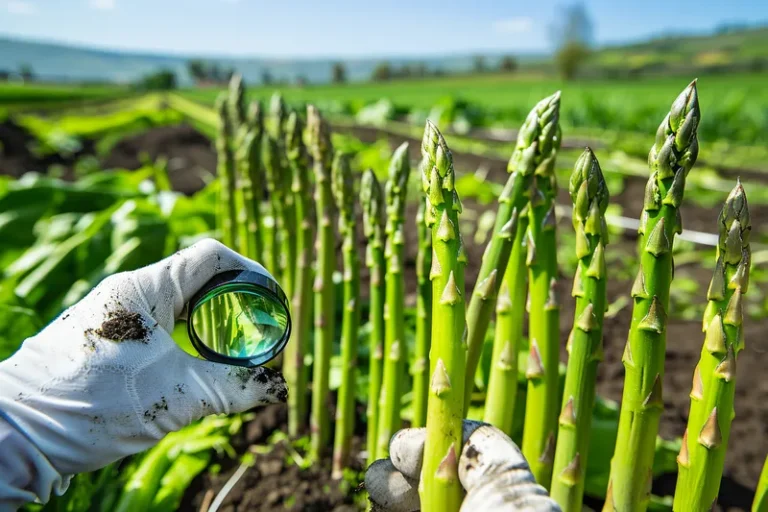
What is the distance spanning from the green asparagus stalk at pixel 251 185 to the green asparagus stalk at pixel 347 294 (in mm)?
842

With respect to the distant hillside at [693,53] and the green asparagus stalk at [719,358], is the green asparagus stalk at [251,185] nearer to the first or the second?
the green asparagus stalk at [719,358]

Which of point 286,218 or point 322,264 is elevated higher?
point 286,218

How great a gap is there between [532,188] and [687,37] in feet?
472

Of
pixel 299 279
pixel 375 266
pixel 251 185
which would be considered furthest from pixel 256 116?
pixel 375 266

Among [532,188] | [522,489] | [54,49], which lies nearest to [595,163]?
[532,188]

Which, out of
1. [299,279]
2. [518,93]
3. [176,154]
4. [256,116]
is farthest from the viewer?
[518,93]

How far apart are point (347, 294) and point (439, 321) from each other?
944 millimetres

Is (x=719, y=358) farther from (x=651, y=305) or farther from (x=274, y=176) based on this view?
(x=274, y=176)

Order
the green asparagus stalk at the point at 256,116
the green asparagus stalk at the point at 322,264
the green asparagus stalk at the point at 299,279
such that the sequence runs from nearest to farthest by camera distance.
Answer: the green asparagus stalk at the point at 322,264, the green asparagus stalk at the point at 299,279, the green asparagus stalk at the point at 256,116

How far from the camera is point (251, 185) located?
9.64 ft

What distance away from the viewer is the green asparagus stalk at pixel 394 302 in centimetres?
185

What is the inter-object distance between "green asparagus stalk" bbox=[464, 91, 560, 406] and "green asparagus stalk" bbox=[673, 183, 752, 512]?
1.50 feet

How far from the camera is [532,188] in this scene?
1519mm

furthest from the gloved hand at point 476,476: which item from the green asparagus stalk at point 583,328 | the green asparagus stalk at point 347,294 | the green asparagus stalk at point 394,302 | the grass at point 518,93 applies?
the grass at point 518,93
